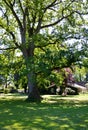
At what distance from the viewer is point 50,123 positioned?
12695 millimetres

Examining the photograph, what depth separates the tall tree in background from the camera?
29.9 m

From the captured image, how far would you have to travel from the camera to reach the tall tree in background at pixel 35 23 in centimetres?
2987

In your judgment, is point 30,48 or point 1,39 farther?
point 1,39

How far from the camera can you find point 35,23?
3222cm

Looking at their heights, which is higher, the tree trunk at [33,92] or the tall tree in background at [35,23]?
the tall tree in background at [35,23]

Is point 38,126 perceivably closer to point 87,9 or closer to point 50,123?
point 50,123

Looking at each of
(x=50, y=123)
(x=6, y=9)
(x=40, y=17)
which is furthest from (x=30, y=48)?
(x=50, y=123)

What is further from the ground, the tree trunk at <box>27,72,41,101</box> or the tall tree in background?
the tall tree in background

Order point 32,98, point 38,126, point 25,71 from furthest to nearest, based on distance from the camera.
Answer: point 32,98 < point 25,71 < point 38,126

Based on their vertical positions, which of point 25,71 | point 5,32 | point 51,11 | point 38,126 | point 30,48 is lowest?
point 38,126

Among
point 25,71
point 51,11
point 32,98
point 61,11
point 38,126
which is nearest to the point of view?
point 38,126

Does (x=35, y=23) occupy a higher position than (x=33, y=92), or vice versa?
(x=35, y=23)

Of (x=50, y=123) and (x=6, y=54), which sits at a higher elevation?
(x=6, y=54)

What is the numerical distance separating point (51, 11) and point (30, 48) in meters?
5.95
